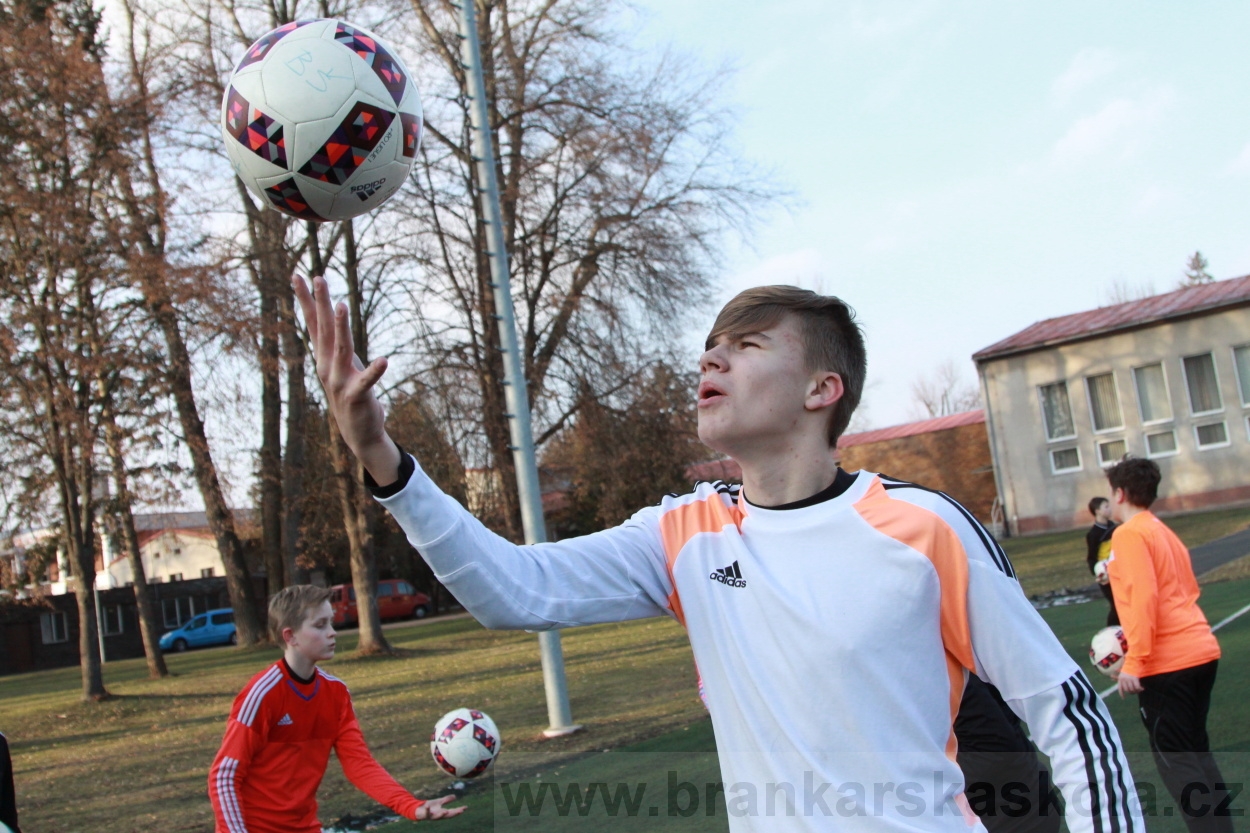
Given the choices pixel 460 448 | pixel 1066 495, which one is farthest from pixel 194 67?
pixel 1066 495

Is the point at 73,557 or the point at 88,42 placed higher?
the point at 88,42

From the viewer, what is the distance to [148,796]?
9703 mm

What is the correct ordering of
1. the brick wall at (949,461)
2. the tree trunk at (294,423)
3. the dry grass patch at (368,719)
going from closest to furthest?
the dry grass patch at (368,719) → the tree trunk at (294,423) → the brick wall at (949,461)

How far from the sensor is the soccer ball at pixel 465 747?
6.77m

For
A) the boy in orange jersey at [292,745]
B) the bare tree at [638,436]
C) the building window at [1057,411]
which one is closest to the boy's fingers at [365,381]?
the boy in orange jersey at [292,745]

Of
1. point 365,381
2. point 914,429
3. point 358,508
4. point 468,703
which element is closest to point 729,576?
point 365,381

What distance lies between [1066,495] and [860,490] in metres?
34.5

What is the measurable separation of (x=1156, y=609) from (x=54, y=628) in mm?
49266

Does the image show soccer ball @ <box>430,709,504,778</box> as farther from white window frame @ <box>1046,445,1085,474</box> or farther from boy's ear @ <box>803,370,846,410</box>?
white window frame @ <box>1046,445,1085,474</box>

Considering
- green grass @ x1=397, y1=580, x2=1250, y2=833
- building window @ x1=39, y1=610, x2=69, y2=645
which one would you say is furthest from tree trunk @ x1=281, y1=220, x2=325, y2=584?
building window @ x1=39, y1=610, x2=69, y2=645

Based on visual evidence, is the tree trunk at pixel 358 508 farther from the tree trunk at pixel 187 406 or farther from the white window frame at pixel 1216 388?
the white window frame at pixel 1216 388

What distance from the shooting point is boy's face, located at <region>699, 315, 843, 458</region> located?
2.34 meters

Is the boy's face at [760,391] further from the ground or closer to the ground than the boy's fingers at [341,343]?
closer to the ground

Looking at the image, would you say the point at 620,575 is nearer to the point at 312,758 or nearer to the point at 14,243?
the point at 312,758
